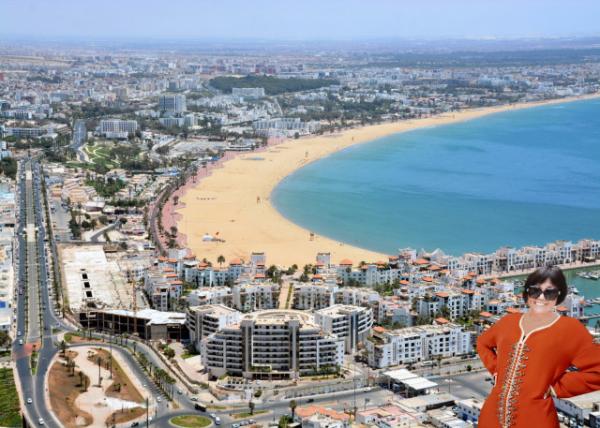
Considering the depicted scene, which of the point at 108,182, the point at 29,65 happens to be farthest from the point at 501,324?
the point at 29,65

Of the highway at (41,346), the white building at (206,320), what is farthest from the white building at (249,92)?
the white building at (206,320)

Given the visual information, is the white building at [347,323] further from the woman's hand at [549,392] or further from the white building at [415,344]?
the woman's hand at [549,392]

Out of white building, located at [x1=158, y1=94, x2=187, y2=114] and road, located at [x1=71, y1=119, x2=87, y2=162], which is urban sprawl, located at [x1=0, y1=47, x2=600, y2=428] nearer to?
road, located at [x1=71, y1=119, x2=87, y2=162]

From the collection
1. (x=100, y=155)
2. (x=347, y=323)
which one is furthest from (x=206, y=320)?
(x=100, y=155)

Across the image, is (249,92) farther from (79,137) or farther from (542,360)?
→ (542,360)

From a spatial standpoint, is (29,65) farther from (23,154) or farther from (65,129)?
(23,154)

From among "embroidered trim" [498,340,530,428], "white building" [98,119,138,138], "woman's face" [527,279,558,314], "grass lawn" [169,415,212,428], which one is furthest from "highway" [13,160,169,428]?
"white building" [98,119,138,138]
